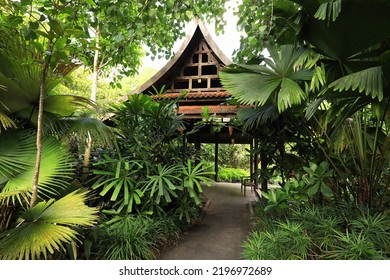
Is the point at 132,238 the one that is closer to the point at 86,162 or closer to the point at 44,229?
the point at 44,229

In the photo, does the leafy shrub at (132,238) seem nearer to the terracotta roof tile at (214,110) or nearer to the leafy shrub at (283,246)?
the leafy shrub at (283,246)

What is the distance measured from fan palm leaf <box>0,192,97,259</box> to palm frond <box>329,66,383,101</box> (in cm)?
216

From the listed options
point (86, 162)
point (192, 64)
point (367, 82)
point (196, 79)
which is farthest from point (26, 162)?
point (192, 64)

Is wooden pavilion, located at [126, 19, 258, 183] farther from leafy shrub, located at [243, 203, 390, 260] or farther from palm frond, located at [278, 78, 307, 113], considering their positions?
leafy shrub, located at [243, 203, 390, 260]

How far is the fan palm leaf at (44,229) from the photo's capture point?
1530mm

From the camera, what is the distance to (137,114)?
159 inches

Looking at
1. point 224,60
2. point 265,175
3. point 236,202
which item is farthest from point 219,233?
point 224,60

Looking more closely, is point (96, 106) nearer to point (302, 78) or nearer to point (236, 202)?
point (302, 78)

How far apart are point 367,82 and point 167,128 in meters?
3.00

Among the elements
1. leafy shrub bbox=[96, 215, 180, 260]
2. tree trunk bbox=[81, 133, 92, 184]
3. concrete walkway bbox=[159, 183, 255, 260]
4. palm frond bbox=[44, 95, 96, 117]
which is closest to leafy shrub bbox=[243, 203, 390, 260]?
concrete walkway bbox=[159, 183, 255, 260]
